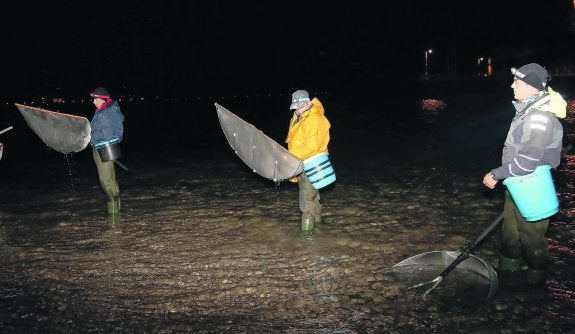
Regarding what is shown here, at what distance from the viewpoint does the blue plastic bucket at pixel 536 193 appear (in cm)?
454

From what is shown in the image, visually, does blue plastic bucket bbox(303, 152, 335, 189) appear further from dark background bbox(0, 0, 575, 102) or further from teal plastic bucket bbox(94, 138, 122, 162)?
dark background bbox(0, 0, 575, 102)

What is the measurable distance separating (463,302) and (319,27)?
279 feet

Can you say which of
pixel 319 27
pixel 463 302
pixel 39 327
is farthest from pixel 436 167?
pixel 319 27

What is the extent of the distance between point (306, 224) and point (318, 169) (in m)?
1.17

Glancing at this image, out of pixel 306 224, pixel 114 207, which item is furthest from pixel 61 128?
pixel 306 224

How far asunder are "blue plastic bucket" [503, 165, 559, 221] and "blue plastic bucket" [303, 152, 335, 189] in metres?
2.35

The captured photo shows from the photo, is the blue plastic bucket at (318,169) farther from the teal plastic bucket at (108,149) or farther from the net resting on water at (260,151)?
the teal plastic bucket at (108,149)

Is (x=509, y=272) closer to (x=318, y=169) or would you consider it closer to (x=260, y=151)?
(x=318, y=169)

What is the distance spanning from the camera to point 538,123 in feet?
14.2

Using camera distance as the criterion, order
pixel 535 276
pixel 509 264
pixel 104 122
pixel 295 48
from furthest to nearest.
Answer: pixel 295 48
pixel 104 122
pixel 509 264
pixel 535 276

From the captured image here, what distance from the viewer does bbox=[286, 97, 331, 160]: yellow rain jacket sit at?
602cm

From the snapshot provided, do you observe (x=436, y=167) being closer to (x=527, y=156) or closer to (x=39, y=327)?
(x=527, y=156)

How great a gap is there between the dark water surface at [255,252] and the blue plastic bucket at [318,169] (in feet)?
3.10

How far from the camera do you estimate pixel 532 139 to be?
14.3ft
